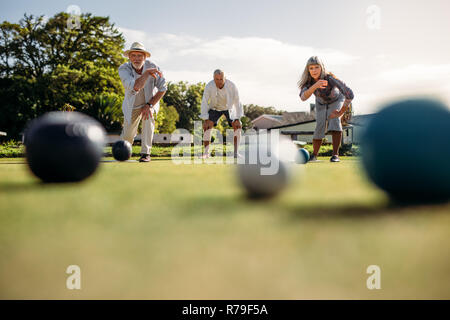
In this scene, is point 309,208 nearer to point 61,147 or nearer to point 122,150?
point 61,147

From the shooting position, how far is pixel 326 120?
8.52 metres

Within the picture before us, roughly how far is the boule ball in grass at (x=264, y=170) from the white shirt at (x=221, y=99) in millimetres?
6518

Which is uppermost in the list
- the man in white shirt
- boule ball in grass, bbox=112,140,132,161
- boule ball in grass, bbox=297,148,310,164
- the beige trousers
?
the man in white shirt

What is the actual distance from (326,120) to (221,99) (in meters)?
2.82

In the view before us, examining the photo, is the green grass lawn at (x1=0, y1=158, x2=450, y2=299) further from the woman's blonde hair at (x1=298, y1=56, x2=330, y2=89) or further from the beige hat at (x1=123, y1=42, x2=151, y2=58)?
the beige hat at (x1=123, y1=42, x2=151, y2=58)

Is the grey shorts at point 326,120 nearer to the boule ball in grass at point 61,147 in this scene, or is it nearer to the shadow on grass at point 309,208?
the shadow on grass at point 309,208

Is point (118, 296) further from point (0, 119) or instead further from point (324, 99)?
point (0, 119)

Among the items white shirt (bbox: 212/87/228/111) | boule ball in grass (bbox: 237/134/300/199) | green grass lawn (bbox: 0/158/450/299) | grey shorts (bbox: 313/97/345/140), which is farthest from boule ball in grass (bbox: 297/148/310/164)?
green grass lawn (bbox: 0/158/450/299)

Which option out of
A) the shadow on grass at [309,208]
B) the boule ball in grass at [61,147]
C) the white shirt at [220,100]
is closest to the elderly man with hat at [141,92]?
the white shirt at [220,100]

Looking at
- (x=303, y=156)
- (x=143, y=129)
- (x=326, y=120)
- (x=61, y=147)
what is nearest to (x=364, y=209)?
(x=61, y=147)

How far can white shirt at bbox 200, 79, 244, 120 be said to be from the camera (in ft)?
32.1

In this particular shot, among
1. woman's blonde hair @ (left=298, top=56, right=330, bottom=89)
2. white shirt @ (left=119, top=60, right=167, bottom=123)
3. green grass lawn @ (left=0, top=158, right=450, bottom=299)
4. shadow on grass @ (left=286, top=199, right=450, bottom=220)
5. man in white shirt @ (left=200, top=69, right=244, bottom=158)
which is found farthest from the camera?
man in white shirt @ (left=200, top=69, right=244, bottom=158)

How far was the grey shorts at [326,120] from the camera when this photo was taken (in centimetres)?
841

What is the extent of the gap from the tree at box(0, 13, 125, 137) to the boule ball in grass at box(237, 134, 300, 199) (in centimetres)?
3070
